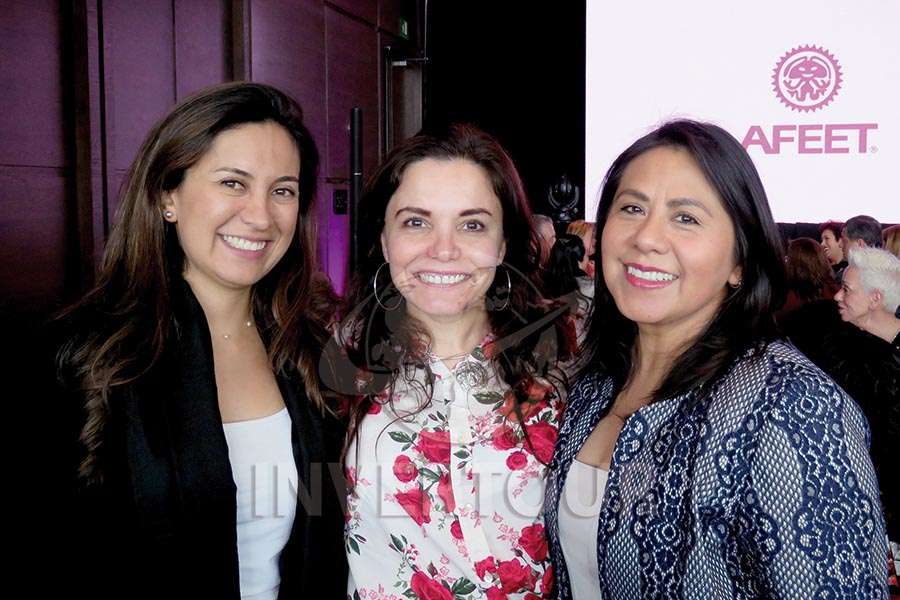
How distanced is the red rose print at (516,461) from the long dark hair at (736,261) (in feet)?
1.16

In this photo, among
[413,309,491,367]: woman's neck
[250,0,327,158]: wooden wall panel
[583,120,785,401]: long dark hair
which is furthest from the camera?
[250,0,327,158]: wooden wall panel

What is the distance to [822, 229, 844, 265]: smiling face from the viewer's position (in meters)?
5.40

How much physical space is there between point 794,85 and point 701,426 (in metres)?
5.63

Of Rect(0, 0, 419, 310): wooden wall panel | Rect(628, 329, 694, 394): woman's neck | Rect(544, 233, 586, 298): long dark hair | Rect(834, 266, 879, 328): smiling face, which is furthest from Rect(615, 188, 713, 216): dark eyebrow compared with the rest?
Rect(544, 233, 586, 298): long dark hair

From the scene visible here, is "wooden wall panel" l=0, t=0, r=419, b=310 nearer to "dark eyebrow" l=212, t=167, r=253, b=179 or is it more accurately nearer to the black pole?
the black pole

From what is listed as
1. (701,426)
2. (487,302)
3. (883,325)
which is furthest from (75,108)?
(883,325)

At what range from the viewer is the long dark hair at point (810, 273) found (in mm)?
4199

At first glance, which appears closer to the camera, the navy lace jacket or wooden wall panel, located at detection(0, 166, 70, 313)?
the navy lace jacket

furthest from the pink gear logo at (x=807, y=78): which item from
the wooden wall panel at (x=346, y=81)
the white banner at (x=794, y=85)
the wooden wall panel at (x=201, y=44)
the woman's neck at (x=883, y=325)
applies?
the wooden wall panel at (x=201, y=44)

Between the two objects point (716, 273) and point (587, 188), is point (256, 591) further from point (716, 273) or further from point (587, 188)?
point (587, 188)

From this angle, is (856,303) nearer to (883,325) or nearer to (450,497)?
(883,325)

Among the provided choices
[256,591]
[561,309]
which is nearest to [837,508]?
[561,309]

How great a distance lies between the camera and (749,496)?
1.27 m

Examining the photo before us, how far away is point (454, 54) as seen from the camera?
295 inches
